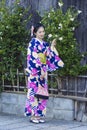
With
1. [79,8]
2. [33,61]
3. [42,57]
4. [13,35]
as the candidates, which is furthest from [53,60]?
[13,35]

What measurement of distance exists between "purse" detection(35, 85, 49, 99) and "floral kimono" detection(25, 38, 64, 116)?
0.06 m

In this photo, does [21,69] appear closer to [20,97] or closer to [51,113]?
[20,97]

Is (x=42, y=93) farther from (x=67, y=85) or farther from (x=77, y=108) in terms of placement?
(x=77, y=108)

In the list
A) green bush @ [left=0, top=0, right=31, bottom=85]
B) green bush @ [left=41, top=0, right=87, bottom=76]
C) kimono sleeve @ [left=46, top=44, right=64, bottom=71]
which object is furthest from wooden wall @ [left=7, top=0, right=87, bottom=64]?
kimono sleeve @ [left=46, top=44, right=64, bottom=71]

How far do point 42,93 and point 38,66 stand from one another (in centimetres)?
49

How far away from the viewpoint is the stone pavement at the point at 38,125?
7.07 meters

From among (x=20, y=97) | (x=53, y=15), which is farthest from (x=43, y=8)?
(x=20, y=97)

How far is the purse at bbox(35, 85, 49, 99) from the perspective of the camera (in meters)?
7.37

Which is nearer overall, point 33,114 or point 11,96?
point 33,114

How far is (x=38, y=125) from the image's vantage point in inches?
288

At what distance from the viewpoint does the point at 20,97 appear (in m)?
8.47

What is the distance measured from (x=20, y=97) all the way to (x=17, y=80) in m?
0.39

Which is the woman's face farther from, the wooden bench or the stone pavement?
the stone pavement

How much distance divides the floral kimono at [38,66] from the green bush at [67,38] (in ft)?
0.86
